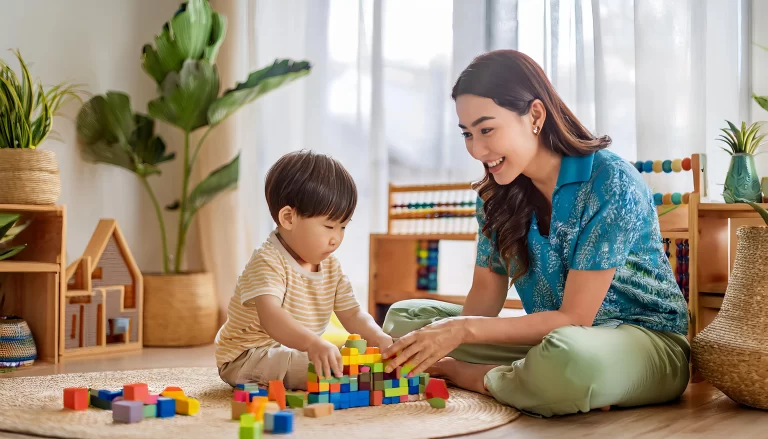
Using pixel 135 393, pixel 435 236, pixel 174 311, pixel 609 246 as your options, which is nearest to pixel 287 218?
pixel 135 393

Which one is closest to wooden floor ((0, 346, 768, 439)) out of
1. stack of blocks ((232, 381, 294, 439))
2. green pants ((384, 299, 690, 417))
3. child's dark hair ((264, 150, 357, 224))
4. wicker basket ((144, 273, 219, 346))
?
green pants ((384, 299, 690, 417))

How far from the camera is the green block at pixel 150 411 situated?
1.70 m

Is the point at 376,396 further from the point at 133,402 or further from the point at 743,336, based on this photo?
the point at 743,336

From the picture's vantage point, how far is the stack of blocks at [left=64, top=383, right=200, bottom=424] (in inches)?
65.4

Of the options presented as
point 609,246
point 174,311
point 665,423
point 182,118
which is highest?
point 182,118

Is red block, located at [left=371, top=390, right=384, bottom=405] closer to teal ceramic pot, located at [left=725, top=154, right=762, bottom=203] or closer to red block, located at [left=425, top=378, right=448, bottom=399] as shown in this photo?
red block, located at [left=425, top=378, right=448, bottom=399]

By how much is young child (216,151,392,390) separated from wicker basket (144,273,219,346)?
4.54ft

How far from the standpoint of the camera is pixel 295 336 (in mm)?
1816

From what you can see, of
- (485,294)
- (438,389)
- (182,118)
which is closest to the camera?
(438,389)

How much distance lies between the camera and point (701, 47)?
273cm

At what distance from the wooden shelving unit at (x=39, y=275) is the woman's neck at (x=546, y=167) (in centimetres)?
178

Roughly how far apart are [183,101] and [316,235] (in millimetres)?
1727

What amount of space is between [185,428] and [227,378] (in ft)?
1.63

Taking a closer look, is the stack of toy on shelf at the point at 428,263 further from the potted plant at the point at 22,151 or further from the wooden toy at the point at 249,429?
the wooden toy at the point at 249,429
